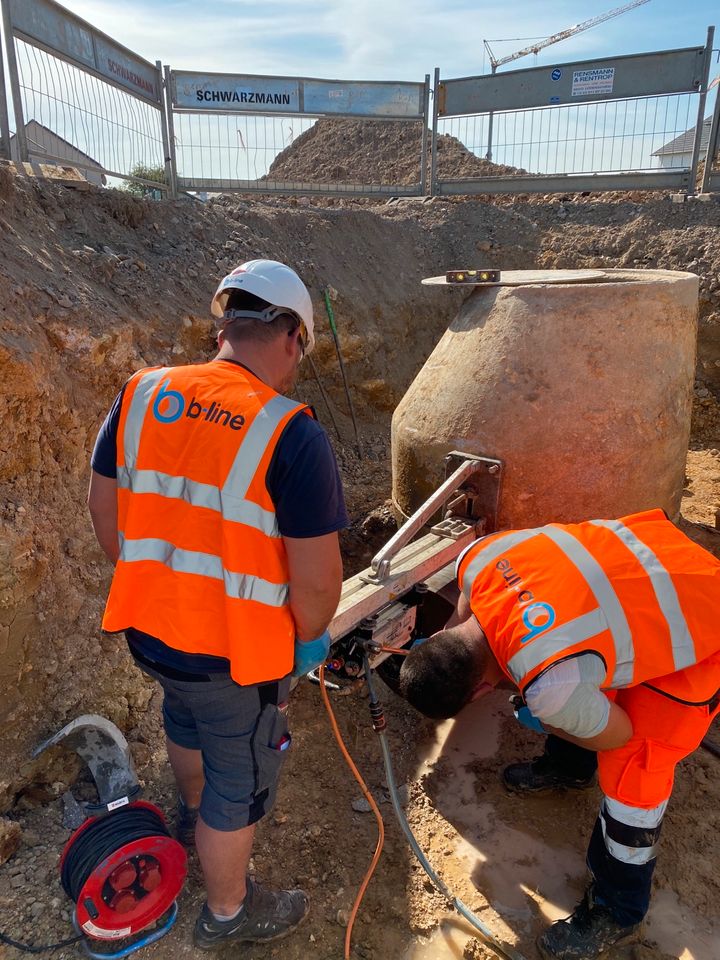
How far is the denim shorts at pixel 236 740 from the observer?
1947mm

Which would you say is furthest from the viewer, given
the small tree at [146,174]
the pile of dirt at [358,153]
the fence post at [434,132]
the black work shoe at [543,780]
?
the pile of dirt at [358,153]

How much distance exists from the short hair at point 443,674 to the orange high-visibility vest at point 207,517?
1.68 feet

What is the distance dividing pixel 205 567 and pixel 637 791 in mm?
1676

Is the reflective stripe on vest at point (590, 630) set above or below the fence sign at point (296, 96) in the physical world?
below

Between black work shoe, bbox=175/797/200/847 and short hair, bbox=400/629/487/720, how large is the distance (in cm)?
100

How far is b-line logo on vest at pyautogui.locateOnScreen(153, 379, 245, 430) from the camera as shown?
1.73 meters

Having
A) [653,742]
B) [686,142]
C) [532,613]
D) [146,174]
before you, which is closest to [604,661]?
[532,613]

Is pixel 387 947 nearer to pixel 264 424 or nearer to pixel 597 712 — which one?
pixel 597 712

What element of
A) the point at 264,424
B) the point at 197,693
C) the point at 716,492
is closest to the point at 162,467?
the point at 264,424

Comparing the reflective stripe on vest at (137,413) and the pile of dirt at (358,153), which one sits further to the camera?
the pile of dirt at (358,153)

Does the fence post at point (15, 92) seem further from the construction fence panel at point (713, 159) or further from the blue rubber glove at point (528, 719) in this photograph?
the construction fence panel at point (713, 159)

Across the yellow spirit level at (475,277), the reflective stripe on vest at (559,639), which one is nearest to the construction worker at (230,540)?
the reflective stripe on vest at (559,639)

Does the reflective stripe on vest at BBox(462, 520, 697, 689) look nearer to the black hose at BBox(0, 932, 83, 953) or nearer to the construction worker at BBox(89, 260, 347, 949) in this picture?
the construction worker at BBox(89, 260, 347, 949)

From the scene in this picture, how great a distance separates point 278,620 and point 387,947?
150 centimetres
